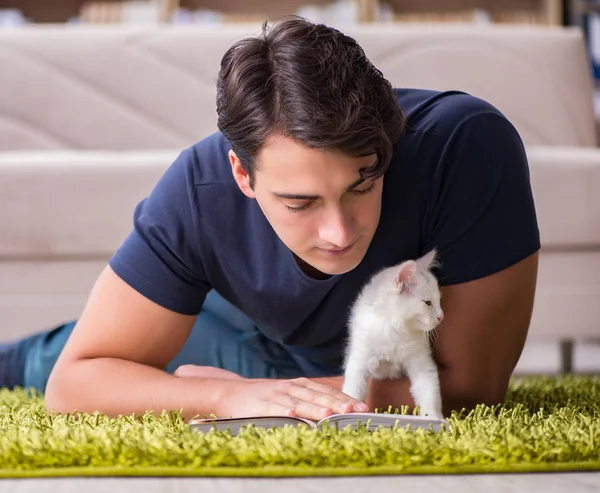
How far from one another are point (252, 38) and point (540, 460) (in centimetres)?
61

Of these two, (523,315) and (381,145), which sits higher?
(381,145)

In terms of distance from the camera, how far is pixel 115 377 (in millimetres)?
1203

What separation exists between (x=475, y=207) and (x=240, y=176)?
330mm

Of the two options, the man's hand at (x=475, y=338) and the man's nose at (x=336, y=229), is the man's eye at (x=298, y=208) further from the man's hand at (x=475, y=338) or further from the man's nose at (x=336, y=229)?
the man's hand at (x=475, y=338)

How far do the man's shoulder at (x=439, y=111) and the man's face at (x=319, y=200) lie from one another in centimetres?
17

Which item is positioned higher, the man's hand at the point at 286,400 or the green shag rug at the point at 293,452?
the green shag rug at the point at 293,452

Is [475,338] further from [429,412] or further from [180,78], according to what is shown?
[180,78]

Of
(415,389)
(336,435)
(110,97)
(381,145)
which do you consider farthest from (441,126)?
(110,97)

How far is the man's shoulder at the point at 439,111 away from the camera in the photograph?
3.85 ft

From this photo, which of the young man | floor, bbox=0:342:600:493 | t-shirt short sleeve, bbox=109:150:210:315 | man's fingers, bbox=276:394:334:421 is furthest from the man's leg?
floor, bbox=0:342:600:493

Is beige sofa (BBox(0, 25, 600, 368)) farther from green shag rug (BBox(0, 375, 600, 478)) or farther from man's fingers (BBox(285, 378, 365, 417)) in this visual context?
green shag rug (BBox(0, 375, 600, 478))

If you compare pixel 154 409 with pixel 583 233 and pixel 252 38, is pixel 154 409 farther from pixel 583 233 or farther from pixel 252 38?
pixel 583 233

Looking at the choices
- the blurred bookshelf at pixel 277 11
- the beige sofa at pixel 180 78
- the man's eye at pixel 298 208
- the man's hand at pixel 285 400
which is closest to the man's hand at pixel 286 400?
the man's hand at pixel 285 400

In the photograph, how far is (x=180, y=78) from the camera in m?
2.46
